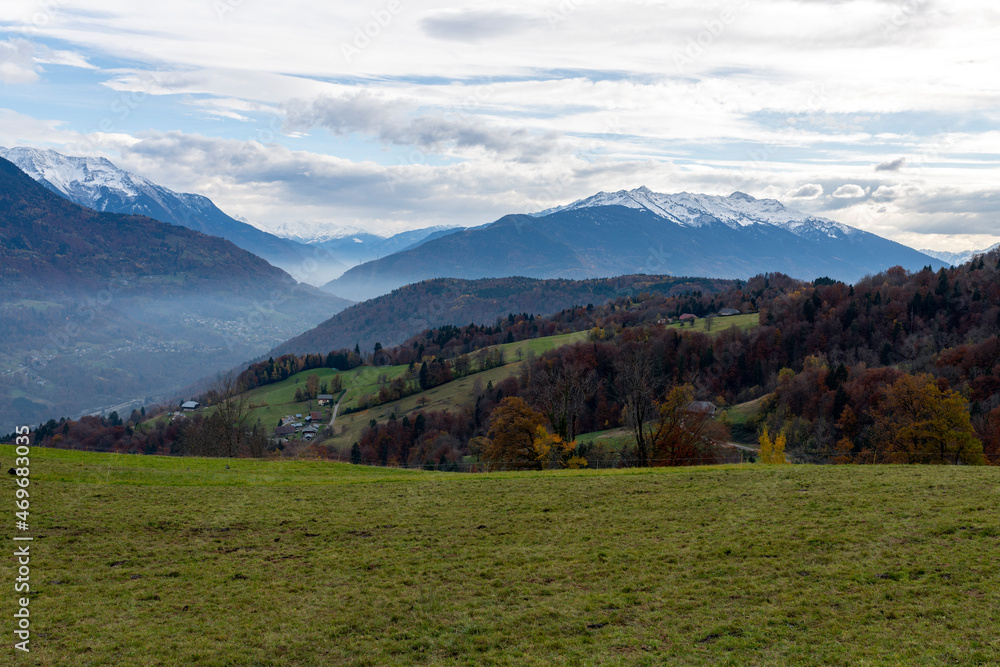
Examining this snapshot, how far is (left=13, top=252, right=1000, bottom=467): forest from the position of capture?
1918 inches

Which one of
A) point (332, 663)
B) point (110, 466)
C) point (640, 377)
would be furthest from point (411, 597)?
point (640, 377)

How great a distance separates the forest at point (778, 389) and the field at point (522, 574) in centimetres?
2256

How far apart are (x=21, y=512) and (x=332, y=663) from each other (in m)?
14.9

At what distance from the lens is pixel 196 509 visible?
76.0 ft

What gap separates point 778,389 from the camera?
95562mm

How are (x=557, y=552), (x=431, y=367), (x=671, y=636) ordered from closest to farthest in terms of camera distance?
(x=671, y=636) → (x=557, y=552) → (x=431, y=367)

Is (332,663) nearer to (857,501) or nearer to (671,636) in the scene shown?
(671,636)

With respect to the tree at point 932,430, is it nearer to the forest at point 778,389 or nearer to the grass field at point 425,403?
the forest at point 778,389

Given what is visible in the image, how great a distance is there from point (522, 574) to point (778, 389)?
90164 millimetres

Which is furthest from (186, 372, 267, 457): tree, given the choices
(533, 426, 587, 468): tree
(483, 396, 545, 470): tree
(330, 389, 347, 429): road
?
(330, 389, 347, 429): road

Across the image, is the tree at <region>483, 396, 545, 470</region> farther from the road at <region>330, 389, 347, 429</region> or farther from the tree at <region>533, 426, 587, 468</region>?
the road at <region>330, 389, 347, 429</region>

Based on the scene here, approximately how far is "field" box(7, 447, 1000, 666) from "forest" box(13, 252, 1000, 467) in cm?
2256

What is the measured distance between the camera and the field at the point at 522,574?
1227 cm

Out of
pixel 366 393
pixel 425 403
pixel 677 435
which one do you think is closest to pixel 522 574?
pixel 677 435
